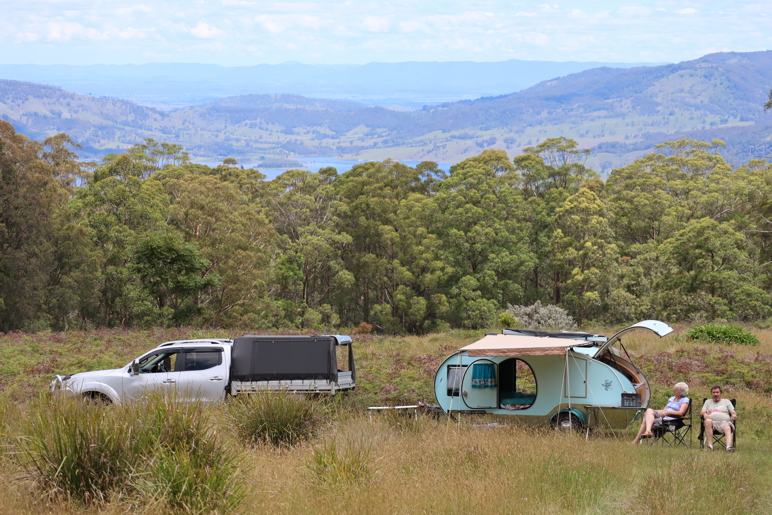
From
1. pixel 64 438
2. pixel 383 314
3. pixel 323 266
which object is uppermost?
pixel 64 438

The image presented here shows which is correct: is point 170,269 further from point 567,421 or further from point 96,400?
point 96,400

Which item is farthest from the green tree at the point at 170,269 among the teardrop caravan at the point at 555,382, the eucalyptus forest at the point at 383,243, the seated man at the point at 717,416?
the seated man at the point at 717,416

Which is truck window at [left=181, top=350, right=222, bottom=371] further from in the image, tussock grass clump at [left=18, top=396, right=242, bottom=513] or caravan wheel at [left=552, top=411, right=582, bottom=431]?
tussock grass clump at [left=18, top=396, right=242, bottom=513]

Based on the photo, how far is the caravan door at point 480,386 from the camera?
13.6m

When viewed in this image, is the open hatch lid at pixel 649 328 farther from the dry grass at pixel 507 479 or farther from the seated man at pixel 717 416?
the dry grass at pixel 507 479

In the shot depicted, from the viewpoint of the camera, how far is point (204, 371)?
1457cm

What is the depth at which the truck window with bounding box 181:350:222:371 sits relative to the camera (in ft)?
47.9

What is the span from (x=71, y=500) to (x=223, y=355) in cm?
853

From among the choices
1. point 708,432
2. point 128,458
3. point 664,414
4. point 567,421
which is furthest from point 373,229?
point 128,458

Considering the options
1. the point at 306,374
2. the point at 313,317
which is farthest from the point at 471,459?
the point at 313,317

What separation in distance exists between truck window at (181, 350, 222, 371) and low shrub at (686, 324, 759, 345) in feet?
54.1

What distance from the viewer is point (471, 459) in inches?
341

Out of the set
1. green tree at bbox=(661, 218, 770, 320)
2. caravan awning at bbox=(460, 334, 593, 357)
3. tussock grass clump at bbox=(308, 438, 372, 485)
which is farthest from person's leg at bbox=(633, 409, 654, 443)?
green tree at bbox=(661, 218, 770, 320)

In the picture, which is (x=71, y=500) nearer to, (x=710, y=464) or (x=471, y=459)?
(x=471, y=459)
